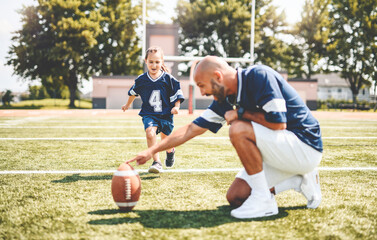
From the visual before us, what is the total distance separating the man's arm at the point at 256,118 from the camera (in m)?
2.15

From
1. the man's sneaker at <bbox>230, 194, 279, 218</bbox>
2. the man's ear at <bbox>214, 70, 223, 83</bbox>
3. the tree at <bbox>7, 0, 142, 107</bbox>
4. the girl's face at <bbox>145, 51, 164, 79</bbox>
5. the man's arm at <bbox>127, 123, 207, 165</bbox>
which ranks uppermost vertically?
the tree at <bbox>7, 0, 142, 107</bbox>

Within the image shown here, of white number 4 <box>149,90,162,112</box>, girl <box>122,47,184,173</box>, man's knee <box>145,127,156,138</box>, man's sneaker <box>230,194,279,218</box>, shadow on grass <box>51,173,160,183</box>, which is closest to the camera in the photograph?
man's sneaker <box>230,194,279,218</box>

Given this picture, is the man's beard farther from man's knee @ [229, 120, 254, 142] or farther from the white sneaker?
the white sneaker

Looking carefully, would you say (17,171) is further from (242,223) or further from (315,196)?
(315,196)

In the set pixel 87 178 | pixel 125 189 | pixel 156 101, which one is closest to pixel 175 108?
pixel 156 101

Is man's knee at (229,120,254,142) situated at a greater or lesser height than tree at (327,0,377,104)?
lesser

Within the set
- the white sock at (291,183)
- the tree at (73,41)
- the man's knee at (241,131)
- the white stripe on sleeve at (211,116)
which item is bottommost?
the white sock at (291,183)

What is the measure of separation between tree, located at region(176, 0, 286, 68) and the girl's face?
3601cm

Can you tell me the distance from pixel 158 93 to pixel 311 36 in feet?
131

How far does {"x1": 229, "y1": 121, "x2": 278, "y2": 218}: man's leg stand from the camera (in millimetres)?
2178

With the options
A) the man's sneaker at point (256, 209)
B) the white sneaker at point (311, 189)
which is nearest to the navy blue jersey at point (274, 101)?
the white sneaker at point (311, 189)

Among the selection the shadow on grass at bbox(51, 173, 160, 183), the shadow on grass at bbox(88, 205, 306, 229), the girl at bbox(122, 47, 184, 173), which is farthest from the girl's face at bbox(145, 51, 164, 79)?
the shadow on grass at bbox(88, 205, 306, 229)

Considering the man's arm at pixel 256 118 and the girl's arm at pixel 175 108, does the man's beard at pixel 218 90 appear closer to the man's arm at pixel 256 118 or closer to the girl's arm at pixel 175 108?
the man's arm at pixel 256 118

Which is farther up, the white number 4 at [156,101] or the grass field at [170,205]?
the white number 4 at [156,101]
